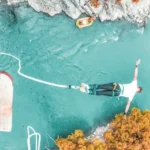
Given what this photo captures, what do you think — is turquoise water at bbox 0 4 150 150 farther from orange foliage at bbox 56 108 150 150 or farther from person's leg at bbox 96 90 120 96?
orange foliage at bbox 56 108 150 150

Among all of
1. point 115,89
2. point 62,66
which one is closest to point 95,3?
point 62,66

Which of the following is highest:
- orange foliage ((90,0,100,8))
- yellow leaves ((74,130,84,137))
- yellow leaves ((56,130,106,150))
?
orange foliage ((90,0,100,8))

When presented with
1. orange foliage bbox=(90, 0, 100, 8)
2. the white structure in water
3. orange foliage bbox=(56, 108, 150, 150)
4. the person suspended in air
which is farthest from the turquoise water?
orange foliage bbox=(56, 108, 150, 150)

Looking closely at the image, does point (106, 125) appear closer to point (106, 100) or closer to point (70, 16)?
point (106, 100)

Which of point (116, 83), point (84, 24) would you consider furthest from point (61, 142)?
point (84, 24)

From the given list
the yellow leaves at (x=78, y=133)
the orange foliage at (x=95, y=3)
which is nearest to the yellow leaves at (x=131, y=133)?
the yellow leaves at (x=78, y=133)

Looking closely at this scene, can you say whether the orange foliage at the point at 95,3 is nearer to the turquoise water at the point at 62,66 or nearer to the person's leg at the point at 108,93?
the turquoise water at the point at 62,66

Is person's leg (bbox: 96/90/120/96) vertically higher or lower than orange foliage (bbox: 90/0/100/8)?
lower
